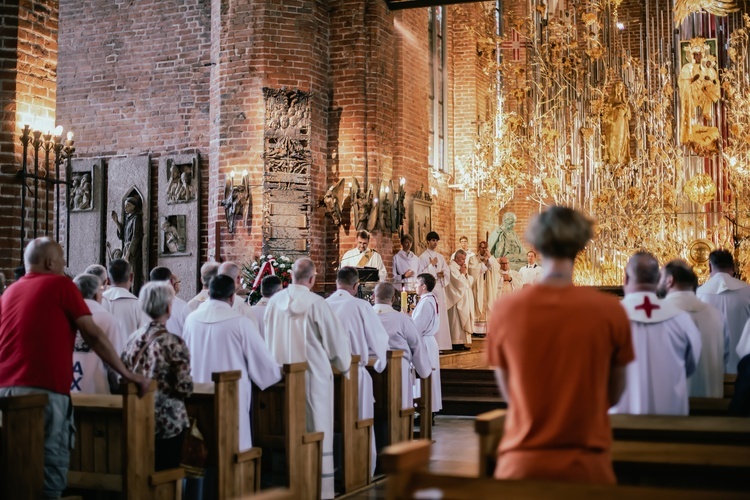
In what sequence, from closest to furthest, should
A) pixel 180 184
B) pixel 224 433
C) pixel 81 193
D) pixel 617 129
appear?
1. pixel 224 433
2. pixel 180 184
3. pixel 81 193
4. pixel 617 129

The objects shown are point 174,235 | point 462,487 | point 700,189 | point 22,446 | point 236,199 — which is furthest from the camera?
point 700,189

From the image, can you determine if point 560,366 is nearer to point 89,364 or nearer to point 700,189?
point 89,364

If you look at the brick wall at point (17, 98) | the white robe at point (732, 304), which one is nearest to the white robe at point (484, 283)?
the white robe at point (732, 304)

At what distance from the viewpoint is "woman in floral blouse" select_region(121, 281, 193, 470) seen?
5676 mm

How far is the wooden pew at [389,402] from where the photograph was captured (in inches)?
352

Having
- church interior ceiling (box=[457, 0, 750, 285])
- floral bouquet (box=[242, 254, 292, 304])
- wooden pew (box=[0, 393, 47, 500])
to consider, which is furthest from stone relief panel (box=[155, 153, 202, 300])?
wooden pew (box=[0, 393, 47, 500])

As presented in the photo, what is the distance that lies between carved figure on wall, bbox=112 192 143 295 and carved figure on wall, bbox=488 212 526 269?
24.5 ft

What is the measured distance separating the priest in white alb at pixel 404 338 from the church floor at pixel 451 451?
0.67 meters

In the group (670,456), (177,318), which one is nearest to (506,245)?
(177,318)

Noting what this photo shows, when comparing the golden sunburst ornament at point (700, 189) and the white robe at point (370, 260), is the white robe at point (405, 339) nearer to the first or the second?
the white robe at point (370, 260)

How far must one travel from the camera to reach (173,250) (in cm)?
1684

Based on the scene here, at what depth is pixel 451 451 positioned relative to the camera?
9.88 metres

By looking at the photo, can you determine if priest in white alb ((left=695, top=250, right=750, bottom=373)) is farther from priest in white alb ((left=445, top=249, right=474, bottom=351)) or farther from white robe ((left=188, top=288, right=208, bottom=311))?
priest in white alb ((left=445, top=249, right=474, bottom=351))

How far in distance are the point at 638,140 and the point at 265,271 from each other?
10.3 metres
